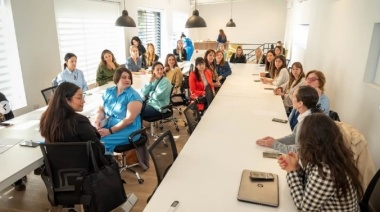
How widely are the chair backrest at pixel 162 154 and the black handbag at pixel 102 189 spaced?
40 cm

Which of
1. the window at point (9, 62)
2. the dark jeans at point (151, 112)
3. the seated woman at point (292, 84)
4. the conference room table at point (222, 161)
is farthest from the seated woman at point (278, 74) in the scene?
the window at point (9, 62)

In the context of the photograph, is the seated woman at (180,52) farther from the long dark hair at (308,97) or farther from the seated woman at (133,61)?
the long dark hair at (308,97)

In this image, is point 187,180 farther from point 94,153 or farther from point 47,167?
point 47,167

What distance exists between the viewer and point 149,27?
8492mm

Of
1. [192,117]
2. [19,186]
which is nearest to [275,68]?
[192,117]

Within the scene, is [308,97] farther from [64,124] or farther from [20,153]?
[20,153]

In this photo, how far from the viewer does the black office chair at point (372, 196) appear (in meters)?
1.61

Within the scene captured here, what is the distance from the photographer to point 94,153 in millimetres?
1941

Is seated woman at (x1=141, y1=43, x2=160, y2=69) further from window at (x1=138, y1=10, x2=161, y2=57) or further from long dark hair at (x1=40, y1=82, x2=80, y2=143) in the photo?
long dark hair at (x1=40, y1=82, x2=80, y2=143)

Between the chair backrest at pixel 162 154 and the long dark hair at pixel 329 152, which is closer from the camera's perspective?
the long dark hair at pixel 329 152

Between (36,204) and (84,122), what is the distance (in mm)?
1332

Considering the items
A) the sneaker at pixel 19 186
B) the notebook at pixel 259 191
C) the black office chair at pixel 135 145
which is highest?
the notebook at pixel 259 191

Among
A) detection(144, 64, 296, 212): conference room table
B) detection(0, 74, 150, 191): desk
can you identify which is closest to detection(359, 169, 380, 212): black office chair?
detection(144, 64, 296, 212): conference room table

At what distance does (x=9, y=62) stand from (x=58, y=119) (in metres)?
2.72
